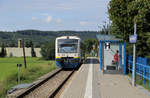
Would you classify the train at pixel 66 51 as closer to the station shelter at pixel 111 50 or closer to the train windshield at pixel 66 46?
the train windshield at pixel 66 46

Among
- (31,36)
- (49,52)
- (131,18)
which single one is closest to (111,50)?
(131,18)

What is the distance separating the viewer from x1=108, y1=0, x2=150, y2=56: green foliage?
1471cm

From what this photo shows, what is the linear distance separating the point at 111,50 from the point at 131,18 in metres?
4.36

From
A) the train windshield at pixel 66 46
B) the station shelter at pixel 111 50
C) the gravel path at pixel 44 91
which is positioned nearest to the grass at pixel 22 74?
the gravel path at pixel 44 91

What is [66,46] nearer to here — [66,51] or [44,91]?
[66,51]

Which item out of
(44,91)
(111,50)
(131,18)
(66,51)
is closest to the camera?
(44,91)

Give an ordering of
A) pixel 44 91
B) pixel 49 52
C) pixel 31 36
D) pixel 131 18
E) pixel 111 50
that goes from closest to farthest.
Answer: pixel 44 91, pixel 131 18, pixel 111 50, pixel 49 52, pixel 31 36

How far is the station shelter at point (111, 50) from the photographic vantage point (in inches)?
696

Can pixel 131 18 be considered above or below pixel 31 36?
below

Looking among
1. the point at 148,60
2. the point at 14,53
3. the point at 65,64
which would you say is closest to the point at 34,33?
the point at 14,53

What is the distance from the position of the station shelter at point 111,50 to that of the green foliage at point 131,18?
79 centimetres

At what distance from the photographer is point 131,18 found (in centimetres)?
1647

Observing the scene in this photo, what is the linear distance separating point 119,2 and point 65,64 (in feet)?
32.9

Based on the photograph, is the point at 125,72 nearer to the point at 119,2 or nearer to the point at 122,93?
the point at 119,2
